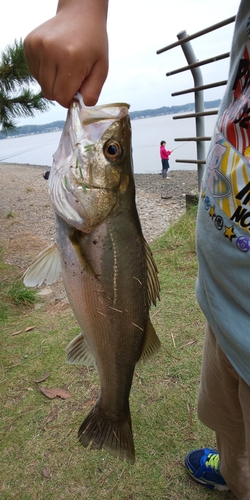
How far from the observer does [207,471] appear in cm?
191

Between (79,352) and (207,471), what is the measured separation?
104 cm

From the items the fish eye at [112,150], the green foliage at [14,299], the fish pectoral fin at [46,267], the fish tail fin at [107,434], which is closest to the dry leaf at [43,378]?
the green foliage at [14,299]

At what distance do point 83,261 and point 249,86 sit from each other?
74 centimetres

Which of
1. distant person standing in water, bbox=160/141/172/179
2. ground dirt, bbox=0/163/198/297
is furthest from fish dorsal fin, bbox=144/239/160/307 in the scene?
distant person standing in water, bbox=160/141/172/179

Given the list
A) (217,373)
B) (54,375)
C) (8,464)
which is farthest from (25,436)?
(217,373)

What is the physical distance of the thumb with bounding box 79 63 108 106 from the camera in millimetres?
1127

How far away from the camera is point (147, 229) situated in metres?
6.22

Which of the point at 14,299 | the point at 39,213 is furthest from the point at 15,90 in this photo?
the point at 14,299

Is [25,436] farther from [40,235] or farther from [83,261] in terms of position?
[40,235]

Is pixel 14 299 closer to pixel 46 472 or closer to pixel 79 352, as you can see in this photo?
pixel 46 472

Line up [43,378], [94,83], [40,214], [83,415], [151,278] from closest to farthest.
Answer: [94,83], [151,278], [83,415], [43,378], [40,214]

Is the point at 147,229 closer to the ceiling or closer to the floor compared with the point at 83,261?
closer to the floor

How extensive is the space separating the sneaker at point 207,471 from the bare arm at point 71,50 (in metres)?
1.85

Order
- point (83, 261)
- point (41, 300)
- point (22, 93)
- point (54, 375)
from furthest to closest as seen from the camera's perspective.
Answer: point (22, 93) < point (41, 300) < point (54, 375) < point (83, 261)
